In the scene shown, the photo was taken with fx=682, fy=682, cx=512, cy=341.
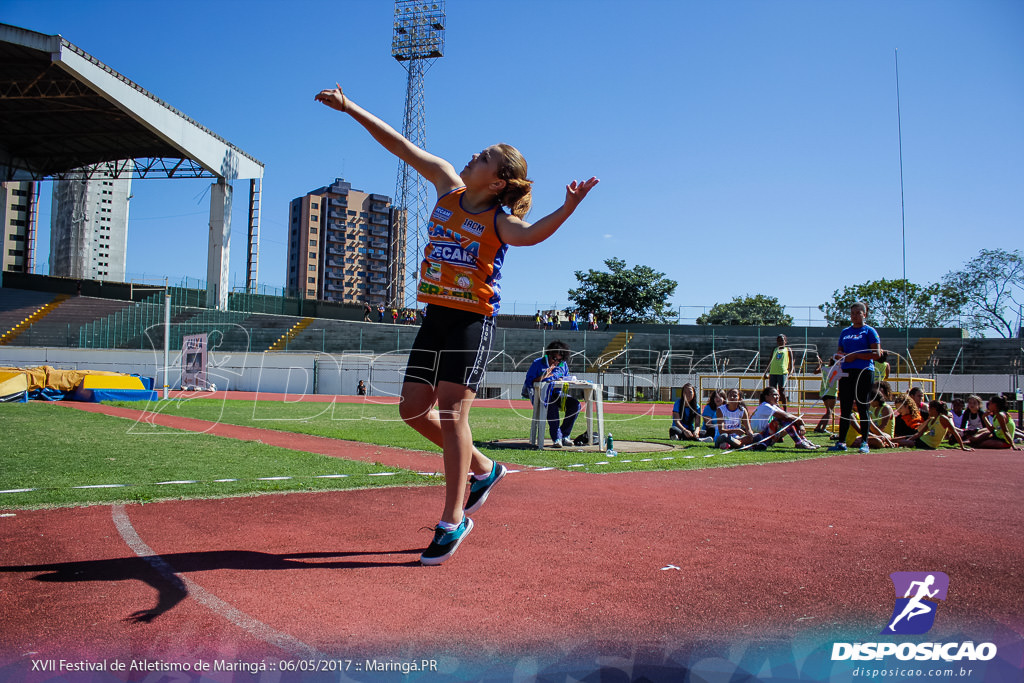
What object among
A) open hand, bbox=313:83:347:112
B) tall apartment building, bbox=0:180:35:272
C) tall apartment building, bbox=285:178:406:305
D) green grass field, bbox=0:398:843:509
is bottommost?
green grass field, bbox=0:398:843:509

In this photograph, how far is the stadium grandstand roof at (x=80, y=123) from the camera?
27.3m

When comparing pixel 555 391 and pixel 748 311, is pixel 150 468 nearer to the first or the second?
pixel 555 391

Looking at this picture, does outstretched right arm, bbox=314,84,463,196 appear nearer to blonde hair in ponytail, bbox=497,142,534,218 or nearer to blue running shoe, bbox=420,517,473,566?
blonde hair in ponytail, bbox=497,142,534,218

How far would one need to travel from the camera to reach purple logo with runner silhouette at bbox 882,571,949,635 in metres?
2.31

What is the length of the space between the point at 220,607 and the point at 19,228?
212 ft

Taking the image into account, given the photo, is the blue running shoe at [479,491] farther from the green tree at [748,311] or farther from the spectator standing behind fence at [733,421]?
the green tree at [748,311]

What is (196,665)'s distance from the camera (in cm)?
195

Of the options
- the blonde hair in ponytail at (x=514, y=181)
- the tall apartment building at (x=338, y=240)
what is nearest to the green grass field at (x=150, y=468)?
the blonde hair in ponytail at (x=514, y=181)

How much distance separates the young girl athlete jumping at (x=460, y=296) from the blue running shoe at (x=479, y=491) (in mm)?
206

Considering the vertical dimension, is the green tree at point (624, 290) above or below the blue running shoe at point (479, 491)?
above

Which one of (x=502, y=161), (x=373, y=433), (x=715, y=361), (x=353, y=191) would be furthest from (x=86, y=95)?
(x=353, y=191)

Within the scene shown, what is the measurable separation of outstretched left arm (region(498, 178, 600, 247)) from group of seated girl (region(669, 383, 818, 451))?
7.65 meters

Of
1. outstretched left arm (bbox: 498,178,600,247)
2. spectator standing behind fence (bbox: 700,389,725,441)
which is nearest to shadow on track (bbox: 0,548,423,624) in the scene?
outstretched left arm (bbox: 498,178,600,247)

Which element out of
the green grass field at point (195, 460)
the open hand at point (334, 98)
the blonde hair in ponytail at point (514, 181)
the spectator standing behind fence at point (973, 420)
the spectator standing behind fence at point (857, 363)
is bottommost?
the green grass field at point (195, 460)
